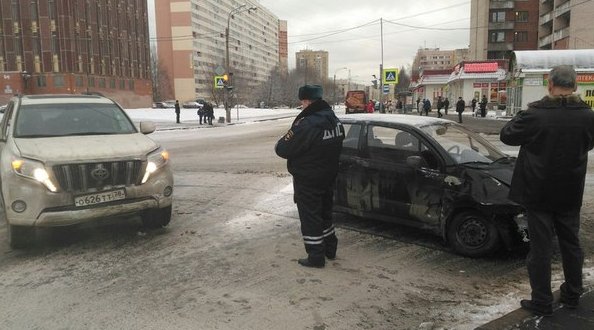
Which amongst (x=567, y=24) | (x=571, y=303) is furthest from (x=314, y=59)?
(x=571, y=303)

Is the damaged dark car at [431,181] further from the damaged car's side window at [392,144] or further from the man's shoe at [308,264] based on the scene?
the man's shoe at [308,264]

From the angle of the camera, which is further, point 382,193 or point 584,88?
point 584,88

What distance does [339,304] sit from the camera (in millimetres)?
4121

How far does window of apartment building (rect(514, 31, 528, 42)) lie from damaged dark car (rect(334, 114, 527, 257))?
81.0m

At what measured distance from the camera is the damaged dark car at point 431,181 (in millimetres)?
5184

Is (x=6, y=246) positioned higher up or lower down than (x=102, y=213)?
lower down

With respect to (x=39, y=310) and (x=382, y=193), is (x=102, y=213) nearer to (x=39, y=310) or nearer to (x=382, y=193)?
(x=39, y=310)

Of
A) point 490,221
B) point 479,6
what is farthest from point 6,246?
point 479,6

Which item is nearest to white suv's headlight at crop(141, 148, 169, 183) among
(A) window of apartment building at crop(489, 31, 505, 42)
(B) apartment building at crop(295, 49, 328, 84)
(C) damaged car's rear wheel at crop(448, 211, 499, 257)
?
(C) damaged car's rear wheel at crop(448, 211, 499, 257)

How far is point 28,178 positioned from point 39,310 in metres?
A: 1.76

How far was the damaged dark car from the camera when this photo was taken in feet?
17.0

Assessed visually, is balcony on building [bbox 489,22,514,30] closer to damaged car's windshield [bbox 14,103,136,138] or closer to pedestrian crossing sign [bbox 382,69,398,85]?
pedestrian crossing sign [bbox 382,69,398,85]

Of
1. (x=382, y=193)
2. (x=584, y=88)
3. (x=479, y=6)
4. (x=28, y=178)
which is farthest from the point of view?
(x=479, y=6)

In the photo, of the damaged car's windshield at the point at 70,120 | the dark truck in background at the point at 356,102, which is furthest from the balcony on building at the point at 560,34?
the damaged car's windshield at the point at 70,120
